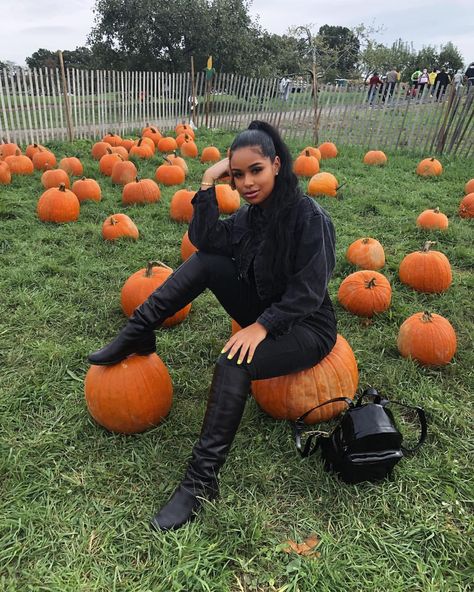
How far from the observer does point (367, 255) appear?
4.33m

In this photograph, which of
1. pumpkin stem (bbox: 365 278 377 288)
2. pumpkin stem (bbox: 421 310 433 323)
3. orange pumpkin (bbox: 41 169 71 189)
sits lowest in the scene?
orange pumpkin (bbox: 41 169 71 189)

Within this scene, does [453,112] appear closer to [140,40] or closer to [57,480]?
[57,480]

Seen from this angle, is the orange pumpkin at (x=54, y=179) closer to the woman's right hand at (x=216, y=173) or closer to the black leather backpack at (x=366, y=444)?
the woman's right hand at (x=216, y=173)

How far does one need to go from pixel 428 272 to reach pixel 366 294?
78 cm

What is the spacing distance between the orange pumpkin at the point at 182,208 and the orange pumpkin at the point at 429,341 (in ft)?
10.4

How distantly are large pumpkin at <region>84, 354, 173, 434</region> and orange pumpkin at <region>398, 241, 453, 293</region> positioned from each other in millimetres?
2590

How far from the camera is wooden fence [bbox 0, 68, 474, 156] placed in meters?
10.1

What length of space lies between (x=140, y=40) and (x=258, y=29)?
8.26 metres

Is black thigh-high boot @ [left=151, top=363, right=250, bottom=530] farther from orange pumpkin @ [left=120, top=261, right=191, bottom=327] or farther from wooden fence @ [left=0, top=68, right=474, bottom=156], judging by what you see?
wooden fence @ [left=0, top=68, right=474, bottom=156]

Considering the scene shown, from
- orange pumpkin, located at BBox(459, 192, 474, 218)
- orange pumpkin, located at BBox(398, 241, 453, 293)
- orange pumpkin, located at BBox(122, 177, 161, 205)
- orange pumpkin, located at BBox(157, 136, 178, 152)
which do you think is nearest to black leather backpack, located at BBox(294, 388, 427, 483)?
orange pumpkin, located at BBox(398, 241, 453, 293)

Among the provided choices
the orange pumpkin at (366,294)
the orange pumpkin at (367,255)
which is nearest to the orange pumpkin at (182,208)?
the orange pumpkin at (367,255)

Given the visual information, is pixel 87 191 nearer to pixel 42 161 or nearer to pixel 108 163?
pixel 108 163

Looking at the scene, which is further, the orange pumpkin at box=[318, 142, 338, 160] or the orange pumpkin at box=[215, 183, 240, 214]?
the orange pumpkin at box=[318, 142, 338, 160]

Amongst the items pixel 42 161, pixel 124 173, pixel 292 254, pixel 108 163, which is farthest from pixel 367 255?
pixel 42 161
